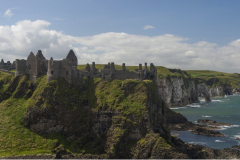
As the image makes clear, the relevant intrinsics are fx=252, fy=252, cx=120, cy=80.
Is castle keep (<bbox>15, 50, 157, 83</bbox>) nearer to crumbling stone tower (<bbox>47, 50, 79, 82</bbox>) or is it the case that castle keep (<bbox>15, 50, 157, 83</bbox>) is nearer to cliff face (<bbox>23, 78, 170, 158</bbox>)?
crumbling stone tower (<bbox>47, 50, 79, 82</bbox>)

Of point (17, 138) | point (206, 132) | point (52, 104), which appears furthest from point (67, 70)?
point (206, 132)

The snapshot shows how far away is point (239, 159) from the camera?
67.5m

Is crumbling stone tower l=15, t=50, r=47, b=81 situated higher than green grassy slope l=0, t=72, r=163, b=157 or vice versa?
crumbling stone tower l=15, t=50, r=47, b=81

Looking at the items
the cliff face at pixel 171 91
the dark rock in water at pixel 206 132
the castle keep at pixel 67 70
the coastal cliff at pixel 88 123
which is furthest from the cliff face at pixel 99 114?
the cliff face at pixel 171 91

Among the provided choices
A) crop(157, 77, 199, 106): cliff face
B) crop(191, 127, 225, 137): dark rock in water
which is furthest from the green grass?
crop(157, 77, 199, 106): cliff face

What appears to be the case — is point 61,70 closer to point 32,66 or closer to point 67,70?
point 67,70

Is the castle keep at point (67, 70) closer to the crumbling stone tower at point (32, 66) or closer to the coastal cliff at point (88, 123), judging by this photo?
the crumbling stone tower at point (32, 66)

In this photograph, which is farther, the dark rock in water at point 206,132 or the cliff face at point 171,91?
the cliff face at point 171,91

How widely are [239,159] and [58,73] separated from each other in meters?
59.2

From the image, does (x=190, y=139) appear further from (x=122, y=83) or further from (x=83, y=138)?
(x=83, y=138)

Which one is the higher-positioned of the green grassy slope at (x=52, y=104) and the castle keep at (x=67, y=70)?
the castle keep at (x=67, y=70)

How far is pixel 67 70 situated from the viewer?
8238cm

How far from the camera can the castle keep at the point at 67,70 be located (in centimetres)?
8194

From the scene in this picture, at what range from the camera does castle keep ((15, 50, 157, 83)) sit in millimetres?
81938
